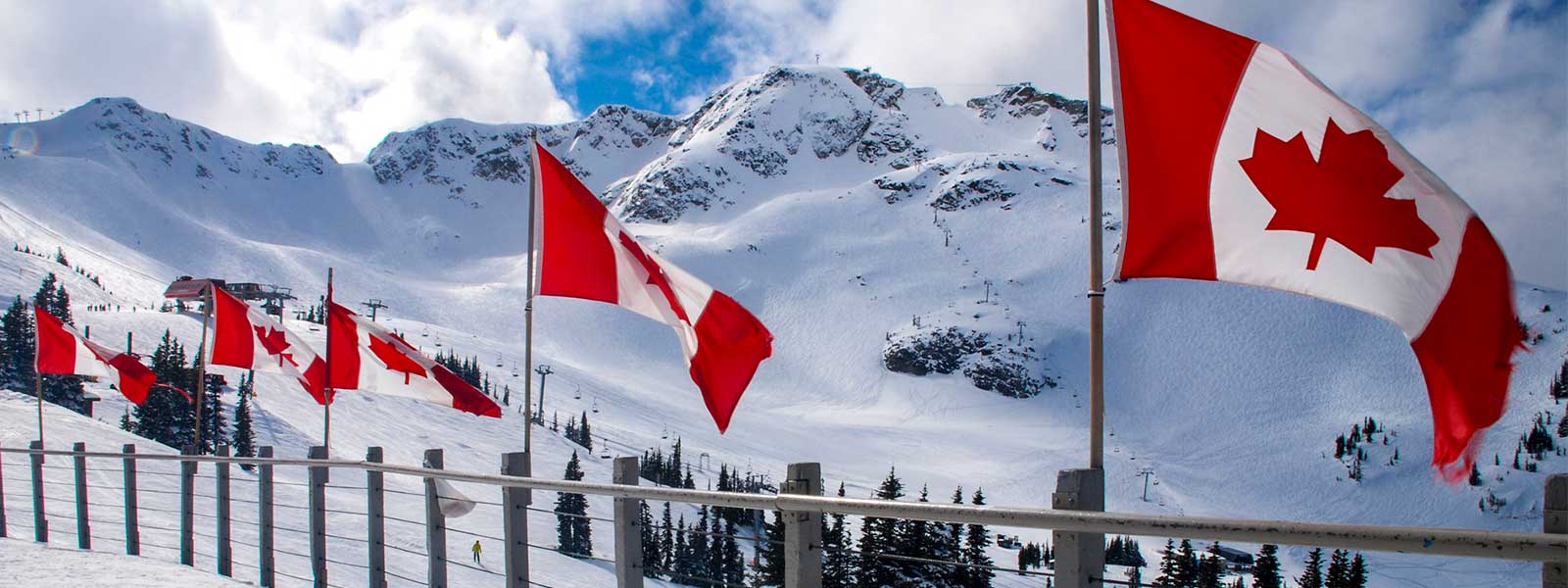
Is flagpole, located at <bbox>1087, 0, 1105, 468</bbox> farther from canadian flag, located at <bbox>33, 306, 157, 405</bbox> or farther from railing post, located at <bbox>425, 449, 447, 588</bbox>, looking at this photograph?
canadian flag, located at <bbox>33, 306, 157, 405</bbox>

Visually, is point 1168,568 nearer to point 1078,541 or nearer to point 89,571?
point 89,571

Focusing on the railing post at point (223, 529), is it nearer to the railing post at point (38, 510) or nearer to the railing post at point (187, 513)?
the railing post at point (187, 513)

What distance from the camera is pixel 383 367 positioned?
1252 cm

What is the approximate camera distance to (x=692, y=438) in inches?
5202

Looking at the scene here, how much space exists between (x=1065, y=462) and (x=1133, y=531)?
162883 mm

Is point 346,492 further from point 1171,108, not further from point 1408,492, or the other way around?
point 1408,492

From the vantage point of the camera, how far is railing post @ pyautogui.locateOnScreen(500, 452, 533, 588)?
5.79 metres

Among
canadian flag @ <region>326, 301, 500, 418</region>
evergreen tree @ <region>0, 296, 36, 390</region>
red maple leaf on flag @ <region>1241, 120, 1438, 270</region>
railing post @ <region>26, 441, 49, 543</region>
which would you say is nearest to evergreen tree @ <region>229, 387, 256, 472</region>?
evergreen tree @ <region>0, 296, 36, 390</region>

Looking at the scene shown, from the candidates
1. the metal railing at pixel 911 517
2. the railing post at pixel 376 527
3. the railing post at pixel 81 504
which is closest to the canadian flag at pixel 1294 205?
the metal railing at pixel 911 517

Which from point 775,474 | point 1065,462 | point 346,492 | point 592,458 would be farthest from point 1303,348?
point 346,492

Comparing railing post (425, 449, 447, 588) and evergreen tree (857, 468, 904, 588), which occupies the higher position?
railing post (425, 449, 447, 588)

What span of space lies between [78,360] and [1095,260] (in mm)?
18271

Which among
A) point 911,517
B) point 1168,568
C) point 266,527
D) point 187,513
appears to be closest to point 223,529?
point 266,527

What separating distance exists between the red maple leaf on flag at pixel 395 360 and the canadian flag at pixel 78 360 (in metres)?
7.37
